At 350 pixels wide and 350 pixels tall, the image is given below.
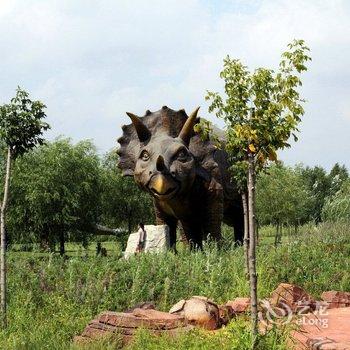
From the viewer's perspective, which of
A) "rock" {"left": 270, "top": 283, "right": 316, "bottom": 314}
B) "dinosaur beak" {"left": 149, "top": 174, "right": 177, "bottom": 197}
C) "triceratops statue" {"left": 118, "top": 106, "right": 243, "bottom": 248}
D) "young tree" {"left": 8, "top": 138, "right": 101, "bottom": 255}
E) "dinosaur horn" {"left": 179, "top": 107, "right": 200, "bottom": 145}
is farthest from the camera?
"young tree" {"left": 8, "top": 138, "right": 101, "bottom": 255}

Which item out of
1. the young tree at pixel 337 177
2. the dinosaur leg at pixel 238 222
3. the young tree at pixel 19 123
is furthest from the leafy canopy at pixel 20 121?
the young tree at pixel 337 177

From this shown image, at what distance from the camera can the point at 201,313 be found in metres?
7.05

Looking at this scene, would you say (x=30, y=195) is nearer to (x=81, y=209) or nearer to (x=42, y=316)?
(x=81, y=209)

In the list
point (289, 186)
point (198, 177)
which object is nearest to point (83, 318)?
point (198, 177)

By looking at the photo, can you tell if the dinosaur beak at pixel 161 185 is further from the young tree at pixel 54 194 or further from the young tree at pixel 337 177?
the young tree at pixel 337 177

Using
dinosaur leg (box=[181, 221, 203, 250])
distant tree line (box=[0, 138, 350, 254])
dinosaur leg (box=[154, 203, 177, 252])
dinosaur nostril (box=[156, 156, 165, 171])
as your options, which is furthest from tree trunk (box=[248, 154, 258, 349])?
distant tree line (box=[0, 138, 350, 254])

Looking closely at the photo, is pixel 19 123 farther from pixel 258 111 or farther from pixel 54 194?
pixel 54 194

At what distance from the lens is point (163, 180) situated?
36.3 ft

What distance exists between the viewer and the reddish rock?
605 cm

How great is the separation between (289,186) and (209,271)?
29.0m

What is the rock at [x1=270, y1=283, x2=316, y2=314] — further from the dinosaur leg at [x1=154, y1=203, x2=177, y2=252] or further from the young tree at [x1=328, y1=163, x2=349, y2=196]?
the young tree at [x1=328, y1=163, x2=349, y2=196]

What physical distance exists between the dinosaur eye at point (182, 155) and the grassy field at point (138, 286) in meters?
1.70

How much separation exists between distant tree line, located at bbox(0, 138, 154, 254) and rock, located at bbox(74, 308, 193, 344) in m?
16.8

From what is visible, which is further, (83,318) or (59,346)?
(83,318)
